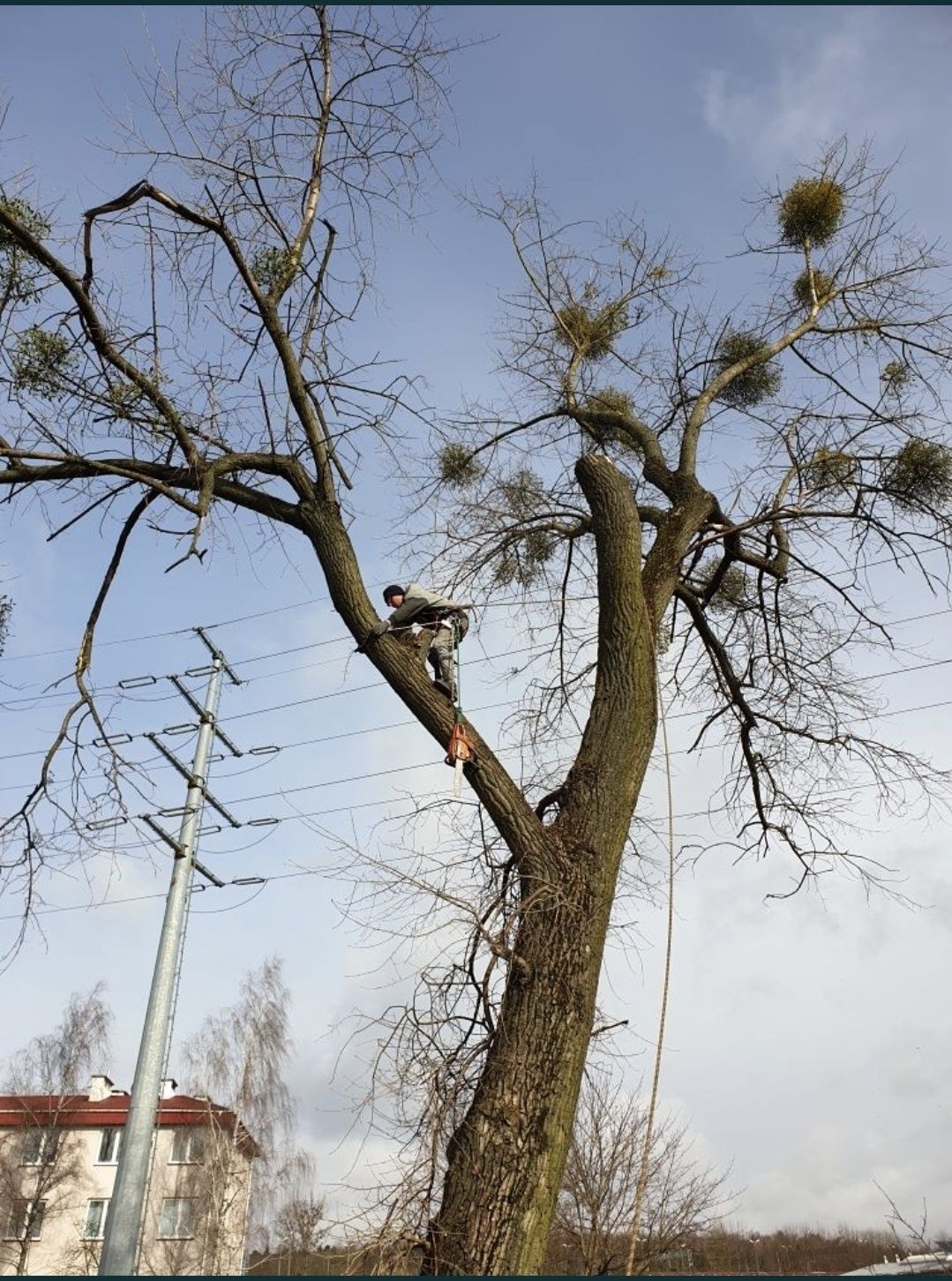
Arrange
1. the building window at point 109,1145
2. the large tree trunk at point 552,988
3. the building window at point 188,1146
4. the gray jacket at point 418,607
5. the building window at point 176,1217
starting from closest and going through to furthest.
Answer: the large tree trunk at point 552,988 < the gray jacket at point 418,607 < the building window at point 176,1217 < the building window at point 188,1146 < the building window at point 109,1145

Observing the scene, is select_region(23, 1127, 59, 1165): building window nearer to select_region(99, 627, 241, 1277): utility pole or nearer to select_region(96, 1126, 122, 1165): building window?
select_region(96, 1126, 122, 1165): building window

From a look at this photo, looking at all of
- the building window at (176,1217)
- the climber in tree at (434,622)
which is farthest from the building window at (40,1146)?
the climber in tree at (434,622)

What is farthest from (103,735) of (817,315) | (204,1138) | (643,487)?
(204,1138)

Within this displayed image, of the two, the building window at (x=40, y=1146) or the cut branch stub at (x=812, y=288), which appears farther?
the building window at (x=40, y=1146)

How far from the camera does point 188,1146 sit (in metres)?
24.5

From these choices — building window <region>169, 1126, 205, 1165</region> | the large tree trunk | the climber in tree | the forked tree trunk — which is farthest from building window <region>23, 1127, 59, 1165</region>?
the large tree trunk

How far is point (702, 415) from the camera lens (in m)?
5.43

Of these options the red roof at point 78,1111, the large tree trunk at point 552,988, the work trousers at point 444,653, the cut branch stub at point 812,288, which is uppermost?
the cut branch stub at point 812,288

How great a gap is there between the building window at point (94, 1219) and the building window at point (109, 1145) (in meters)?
0.95

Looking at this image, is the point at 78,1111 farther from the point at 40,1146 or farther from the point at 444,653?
the point at 444,653

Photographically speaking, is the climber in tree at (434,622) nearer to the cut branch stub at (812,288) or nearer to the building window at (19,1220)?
the cut branch stub at (812,288)

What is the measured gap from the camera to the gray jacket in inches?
188

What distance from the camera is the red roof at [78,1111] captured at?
82.1 ft

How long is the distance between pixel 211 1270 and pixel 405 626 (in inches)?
692
